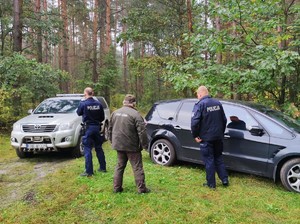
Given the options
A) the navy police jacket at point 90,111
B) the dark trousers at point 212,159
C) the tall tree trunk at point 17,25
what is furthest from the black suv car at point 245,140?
the tall tree trunk at point 17,25

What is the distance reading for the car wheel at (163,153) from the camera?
22.7 feet

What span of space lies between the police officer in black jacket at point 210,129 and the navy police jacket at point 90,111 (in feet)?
7.02

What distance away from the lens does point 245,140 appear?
5758 millimetres

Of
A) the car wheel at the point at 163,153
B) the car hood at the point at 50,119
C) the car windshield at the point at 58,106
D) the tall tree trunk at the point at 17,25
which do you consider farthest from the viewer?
the tall tree trunk at the point at 17,25

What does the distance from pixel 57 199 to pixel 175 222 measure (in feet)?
7.09

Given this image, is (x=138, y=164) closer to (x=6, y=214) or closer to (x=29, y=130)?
(x=6, y=214)

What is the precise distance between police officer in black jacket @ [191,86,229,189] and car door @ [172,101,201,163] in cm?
102

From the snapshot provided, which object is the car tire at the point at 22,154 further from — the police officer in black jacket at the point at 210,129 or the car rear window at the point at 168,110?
the police officer in black jacket at the point at 210,129

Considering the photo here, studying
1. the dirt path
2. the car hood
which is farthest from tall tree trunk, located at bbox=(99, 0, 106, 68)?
the dirt path

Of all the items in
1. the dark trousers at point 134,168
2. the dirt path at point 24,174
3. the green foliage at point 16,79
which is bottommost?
the dirt path at point 24,174

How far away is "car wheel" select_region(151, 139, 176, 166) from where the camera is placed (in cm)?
691

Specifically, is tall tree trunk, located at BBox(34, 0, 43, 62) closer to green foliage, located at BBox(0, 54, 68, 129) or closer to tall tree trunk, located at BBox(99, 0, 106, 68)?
green foliage, located at BBox(0, 54, 68, 129)

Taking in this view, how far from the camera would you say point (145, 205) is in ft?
15.0

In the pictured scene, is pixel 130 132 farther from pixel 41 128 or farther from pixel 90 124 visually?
pixel 41 128
